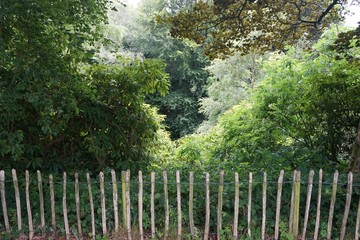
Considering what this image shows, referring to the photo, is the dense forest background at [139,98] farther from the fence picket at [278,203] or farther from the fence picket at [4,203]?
the fence picket at [278,203]

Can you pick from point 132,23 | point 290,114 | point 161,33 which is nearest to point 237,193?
point 290,114

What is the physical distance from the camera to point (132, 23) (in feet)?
81.5

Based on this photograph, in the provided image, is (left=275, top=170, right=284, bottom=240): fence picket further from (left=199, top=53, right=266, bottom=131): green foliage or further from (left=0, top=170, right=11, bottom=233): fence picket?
(left=199, top=53, right=266, bottom=131): green foliage

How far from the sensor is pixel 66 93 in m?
4.55

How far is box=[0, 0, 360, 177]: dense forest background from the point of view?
4.32 m

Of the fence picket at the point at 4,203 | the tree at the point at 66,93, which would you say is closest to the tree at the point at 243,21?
the tree at the point at 66,93

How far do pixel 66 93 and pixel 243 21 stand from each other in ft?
11.2

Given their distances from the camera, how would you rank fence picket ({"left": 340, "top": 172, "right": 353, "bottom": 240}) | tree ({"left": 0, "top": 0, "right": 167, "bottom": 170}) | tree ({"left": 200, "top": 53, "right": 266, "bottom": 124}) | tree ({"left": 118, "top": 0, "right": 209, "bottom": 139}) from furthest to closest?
tree ({"left": 118, "top": 0, "right": 209, "bottom": 139}), tree ({"left": 200, "top": 53, "right": 266, "bottom": 124}), tree ({"left": 0, "top": 0, "right": 167, "bottom": 170}), fence picket ({"left": 340, "top": 172, "right": 353, "bottom": 240})

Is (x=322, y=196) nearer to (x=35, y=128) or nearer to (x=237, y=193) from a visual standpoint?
(x=237, y=193)

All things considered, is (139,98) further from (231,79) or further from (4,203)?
(231,79)

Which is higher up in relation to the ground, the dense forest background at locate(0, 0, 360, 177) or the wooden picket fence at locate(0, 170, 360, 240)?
the dense forest background at locate(0, 0, 360, 177)

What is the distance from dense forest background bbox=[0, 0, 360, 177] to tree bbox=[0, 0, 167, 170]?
17 mm

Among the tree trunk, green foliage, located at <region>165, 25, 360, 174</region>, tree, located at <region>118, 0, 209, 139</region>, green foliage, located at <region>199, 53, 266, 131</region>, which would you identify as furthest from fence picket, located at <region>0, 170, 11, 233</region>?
tree, located at <region>118, 0, 209, 139</region>

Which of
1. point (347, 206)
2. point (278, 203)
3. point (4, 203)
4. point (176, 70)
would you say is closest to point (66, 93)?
point (4, 203)
